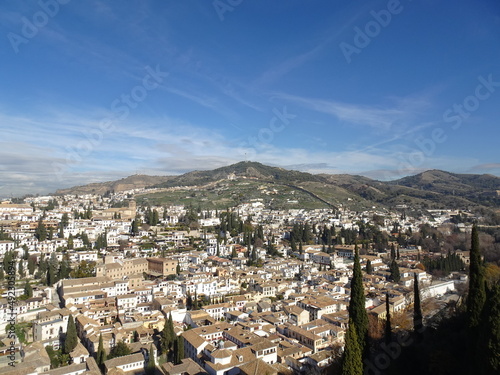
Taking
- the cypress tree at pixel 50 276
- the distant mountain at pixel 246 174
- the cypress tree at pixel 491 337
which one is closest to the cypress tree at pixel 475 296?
the cypress tree at pixel 491 337

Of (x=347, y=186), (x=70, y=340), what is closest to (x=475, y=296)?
(x=70, y=340)

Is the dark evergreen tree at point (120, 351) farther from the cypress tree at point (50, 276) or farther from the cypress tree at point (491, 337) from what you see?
the cypress tree at point (491, 337)

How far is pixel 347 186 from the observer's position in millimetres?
118250

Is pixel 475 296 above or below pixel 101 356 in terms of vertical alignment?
above

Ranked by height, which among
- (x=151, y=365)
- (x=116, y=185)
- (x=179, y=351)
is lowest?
(x=151, y=365)

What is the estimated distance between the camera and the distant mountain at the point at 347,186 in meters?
89.2

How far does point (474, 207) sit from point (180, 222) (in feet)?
229

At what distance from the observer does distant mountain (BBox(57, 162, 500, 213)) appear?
8919 centimetres

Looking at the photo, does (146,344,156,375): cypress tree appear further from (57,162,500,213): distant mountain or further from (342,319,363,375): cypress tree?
(57,162,500,213): distant mountain

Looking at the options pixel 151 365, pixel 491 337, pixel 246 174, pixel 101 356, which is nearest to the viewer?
pixel 491 337

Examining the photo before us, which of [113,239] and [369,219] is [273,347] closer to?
[113,239]

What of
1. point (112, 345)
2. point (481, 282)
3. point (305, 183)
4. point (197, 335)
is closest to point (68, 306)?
point (112, 345)

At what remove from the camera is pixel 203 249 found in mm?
38031

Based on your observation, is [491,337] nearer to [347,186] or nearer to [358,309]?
[358,309]
